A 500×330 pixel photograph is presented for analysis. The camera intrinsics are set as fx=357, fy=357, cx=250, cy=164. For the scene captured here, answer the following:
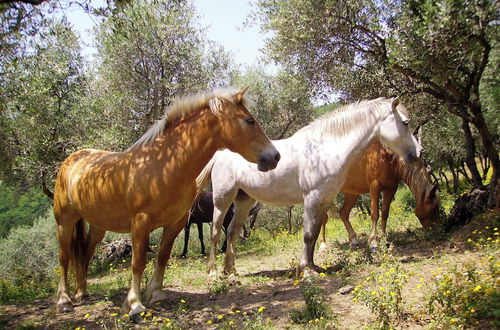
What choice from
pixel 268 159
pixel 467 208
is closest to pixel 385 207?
pixel 467 208

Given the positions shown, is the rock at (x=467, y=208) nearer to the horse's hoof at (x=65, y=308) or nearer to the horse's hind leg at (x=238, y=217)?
the horse's hind leg at (x=238, y=217)

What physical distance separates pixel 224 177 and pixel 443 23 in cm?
446

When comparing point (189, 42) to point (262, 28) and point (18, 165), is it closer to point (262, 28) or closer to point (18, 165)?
point (262, 28)

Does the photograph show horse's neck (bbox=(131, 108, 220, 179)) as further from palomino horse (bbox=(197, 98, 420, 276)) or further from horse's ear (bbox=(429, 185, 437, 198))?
horse's ear (bbox=(429, 185, 437, 198))

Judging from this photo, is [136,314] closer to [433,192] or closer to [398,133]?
[398,133]

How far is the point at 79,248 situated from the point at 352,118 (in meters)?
4.87

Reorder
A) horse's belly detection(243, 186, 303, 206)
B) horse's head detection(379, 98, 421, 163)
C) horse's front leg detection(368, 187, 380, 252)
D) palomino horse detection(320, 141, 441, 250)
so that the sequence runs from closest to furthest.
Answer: horse's head detection(379, 98, 421, 163), horse's belly detection(243, 186, 303, 206), horse's front leg detection(368, 187, 380, 252), palomino horse detection(320, 141, 441, 250)

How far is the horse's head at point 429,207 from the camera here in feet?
25.5

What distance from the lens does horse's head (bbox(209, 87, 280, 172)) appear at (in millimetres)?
4324

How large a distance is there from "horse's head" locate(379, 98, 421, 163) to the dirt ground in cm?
169

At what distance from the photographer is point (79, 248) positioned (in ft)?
18.5

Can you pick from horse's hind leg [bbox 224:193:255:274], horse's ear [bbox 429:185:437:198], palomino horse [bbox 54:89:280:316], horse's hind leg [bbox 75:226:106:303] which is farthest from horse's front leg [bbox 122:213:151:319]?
horse's ear [bbox 429:185:437:198]

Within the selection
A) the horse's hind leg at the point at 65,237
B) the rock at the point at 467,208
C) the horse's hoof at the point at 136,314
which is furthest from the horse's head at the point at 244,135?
the rock at the point at 467,208

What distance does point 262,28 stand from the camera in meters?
9.57
